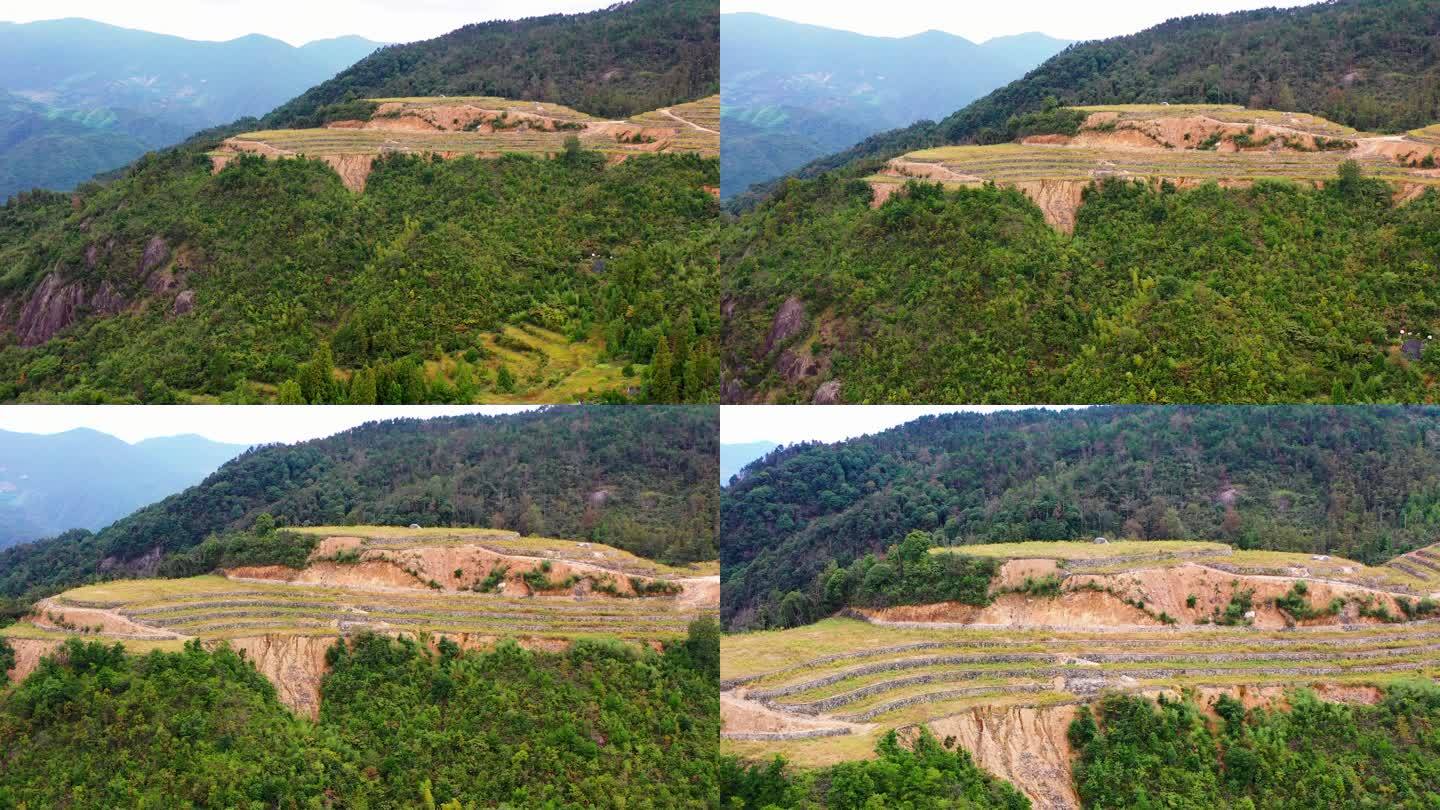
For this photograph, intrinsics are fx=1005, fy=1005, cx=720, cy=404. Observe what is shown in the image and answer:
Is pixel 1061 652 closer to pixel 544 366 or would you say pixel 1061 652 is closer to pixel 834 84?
pixel 544 366

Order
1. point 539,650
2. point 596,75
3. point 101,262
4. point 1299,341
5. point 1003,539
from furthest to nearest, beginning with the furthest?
point 596,75
point 101,262
point 1003,539
point 1299,341
point 539,650

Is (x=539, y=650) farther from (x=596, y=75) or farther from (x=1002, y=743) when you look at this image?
(x=596, y=75)

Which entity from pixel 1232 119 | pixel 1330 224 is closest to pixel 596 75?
pixel 1232 119

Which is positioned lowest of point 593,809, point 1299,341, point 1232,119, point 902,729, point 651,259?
point 593,809

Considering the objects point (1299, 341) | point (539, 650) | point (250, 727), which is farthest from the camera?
point (1299, 341)

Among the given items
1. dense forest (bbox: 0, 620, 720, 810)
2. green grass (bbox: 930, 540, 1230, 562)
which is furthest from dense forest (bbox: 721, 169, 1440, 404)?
dense forest (bbox: 0, 620, 720, 810)

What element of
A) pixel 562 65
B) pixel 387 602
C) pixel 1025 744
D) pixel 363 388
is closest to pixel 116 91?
pixel 562 65

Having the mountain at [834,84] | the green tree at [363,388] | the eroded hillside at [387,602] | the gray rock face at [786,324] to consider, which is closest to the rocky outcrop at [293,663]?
the eroded hillside at [387,602]

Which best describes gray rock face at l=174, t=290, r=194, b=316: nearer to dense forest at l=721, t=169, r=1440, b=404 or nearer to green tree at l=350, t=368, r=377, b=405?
green tree at l=350, t=368, r=377, b=405
